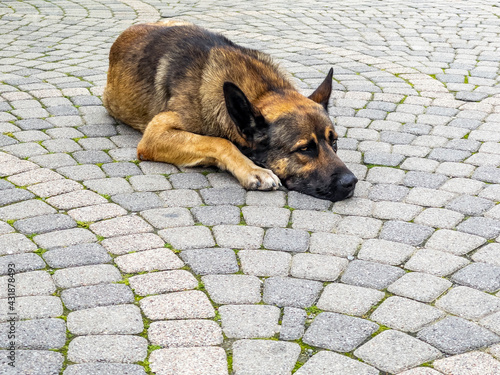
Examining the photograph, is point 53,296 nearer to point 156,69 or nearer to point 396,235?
point 396,235

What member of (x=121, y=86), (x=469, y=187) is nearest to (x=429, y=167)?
(x=469, y=187)

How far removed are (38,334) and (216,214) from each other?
163 centimetres

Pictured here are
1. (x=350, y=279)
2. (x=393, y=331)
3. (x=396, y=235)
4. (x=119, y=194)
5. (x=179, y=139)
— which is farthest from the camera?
(x=179, y=139)

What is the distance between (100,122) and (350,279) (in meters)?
3.42

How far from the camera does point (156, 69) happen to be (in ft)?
18.9

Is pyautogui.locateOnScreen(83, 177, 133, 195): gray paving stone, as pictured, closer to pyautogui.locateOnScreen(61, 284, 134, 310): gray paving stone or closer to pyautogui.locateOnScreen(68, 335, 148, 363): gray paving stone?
pyautogui.locateOnScreen(61, 284, 134, 310): gray paving stone

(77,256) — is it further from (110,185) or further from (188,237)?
(110,185)

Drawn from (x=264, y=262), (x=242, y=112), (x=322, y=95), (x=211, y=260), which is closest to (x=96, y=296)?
(x=211, y=260)

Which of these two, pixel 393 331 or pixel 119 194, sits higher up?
pixel 393 331

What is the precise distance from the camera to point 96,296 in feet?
11.1

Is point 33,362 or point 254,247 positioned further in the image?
point 254,247

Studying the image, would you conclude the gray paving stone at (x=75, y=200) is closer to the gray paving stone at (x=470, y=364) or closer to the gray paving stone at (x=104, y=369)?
the gray paving stone at (x=104, y=369)

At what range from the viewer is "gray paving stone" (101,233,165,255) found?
3.88 m

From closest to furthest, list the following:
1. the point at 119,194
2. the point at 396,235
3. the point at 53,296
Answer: the point at 53,296
the point at 396,235
the point at 119,194
